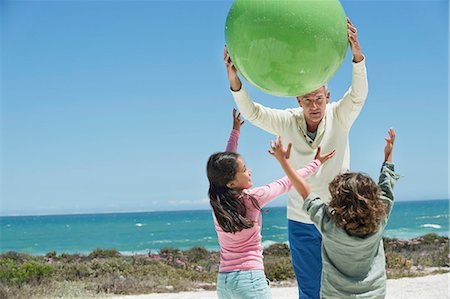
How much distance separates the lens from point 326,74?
3.49 meters

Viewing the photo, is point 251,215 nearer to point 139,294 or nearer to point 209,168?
point 209,168

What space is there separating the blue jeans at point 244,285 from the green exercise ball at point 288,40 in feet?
3.42

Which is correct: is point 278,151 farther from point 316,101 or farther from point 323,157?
point 316,101

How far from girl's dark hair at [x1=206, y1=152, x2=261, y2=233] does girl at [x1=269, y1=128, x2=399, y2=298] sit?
0.44 meters

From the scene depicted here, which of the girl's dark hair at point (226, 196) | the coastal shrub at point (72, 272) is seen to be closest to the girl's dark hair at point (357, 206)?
the girl's dark hair at point (226, 196)

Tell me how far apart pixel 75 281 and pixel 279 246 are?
7.03m

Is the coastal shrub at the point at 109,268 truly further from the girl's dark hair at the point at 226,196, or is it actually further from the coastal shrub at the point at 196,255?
the girl's dark hair at the point at 226,196

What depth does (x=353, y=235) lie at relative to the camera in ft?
10.7

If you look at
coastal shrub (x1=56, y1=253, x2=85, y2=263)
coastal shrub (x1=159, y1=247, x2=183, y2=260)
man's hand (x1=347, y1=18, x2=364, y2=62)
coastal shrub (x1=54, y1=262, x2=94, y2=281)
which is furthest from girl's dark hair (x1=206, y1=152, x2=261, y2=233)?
coastal shrub (x1=56, y1=253, x2=85, y2=263)

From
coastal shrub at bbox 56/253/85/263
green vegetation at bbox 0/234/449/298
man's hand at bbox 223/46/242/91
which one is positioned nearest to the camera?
man's hand at bbox 223/46/242/91

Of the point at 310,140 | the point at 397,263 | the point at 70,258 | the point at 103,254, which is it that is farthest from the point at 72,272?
the point at 310,140

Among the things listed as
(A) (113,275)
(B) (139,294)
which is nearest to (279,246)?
(A) (113,275)

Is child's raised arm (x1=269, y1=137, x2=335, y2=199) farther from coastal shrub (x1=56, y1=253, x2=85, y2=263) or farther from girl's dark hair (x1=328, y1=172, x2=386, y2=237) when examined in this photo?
coastal shrub (x1=56, y1=253, x2=85, y2=263)

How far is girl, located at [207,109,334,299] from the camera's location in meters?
3.65
